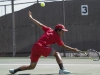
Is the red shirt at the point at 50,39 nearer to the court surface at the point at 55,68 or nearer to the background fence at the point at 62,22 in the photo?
the court surface at the point at 55,68

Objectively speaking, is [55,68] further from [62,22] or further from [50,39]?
[62,22]

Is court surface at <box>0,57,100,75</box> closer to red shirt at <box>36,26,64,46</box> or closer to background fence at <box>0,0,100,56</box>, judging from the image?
red shirt at <box>36,26,64,46</box>

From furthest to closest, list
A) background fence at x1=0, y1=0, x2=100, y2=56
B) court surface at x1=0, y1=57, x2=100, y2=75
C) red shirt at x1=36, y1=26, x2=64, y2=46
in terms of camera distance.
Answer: background fence at x1=0, y1=0, x2=100, y2=56
court surface at x1=0, y1=57, x2=100, y2=75
red shirt at x1=36, y1=26, x2=64, y2=46

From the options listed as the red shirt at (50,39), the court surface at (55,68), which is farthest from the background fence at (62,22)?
the red shirt at (50,39)

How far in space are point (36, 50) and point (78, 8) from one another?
9.52 metres

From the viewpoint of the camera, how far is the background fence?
15.8 m

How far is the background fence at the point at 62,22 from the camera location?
15.8 meters

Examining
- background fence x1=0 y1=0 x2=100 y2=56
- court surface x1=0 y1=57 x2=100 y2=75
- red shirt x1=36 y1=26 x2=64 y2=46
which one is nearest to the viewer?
red shirt x1=36 y1=26 x2=64 y2=46

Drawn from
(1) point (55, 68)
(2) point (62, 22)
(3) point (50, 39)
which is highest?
(2) point (62, 22)

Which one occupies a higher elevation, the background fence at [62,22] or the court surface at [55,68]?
the background fence at [62,22]

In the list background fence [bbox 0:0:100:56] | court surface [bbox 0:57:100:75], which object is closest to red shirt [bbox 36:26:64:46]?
court surface [bbox 0:57:100:75]

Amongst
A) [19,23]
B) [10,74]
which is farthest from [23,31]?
[10,74]

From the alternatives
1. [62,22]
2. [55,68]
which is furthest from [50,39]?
[62,22]

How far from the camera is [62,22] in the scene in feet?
52.5
